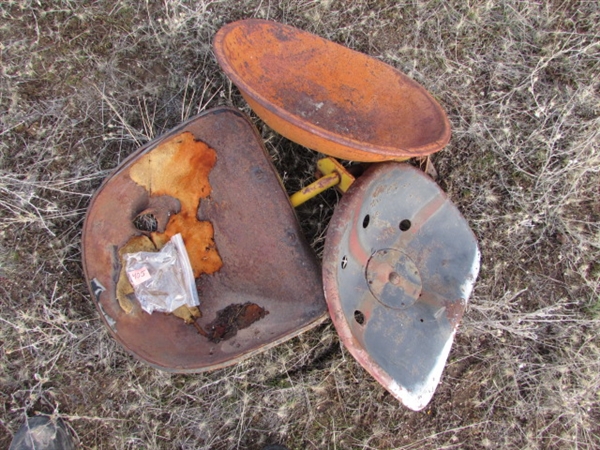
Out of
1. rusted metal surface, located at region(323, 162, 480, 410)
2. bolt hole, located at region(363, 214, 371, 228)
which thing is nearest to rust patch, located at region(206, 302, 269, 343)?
rusted metal surface, located at region(323, 162, 480, 410)

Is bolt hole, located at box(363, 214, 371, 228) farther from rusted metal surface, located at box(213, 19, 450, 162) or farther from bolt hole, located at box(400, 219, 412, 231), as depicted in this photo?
rusted metal surface, located at box(213, 19, 450, 162)

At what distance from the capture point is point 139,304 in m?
1.94

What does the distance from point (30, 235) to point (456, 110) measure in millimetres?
2488

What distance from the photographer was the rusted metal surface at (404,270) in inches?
71.9

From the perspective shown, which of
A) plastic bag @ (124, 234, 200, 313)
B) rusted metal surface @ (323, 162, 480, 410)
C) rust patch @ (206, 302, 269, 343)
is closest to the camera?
rusted metal surface @ (323, 162, 480, 410)

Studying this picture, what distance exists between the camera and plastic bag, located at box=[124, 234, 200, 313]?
1935 mm

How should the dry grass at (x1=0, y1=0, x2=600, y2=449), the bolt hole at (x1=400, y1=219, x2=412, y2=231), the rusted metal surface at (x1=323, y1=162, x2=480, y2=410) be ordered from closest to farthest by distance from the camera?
the rusted metal surface at (x1=323, y1=162, x2=480, y2=410), the bolt hole at (x1=400, y1=219, x2=412, y2=231), the dry grass at (x1=0, y1=0, x2=600, y2=449)

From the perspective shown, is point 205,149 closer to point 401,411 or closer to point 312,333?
point 312,333

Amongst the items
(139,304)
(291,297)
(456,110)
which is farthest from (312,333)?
(456,110)

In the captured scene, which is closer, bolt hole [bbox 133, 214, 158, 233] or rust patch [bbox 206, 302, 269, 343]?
rust patch [bbox 206, 302, 269, 343]

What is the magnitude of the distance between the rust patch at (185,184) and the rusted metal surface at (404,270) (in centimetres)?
71

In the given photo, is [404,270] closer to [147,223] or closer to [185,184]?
[185,184]

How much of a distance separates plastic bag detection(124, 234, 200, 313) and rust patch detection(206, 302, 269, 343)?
139mm

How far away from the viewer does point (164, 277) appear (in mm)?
1992
